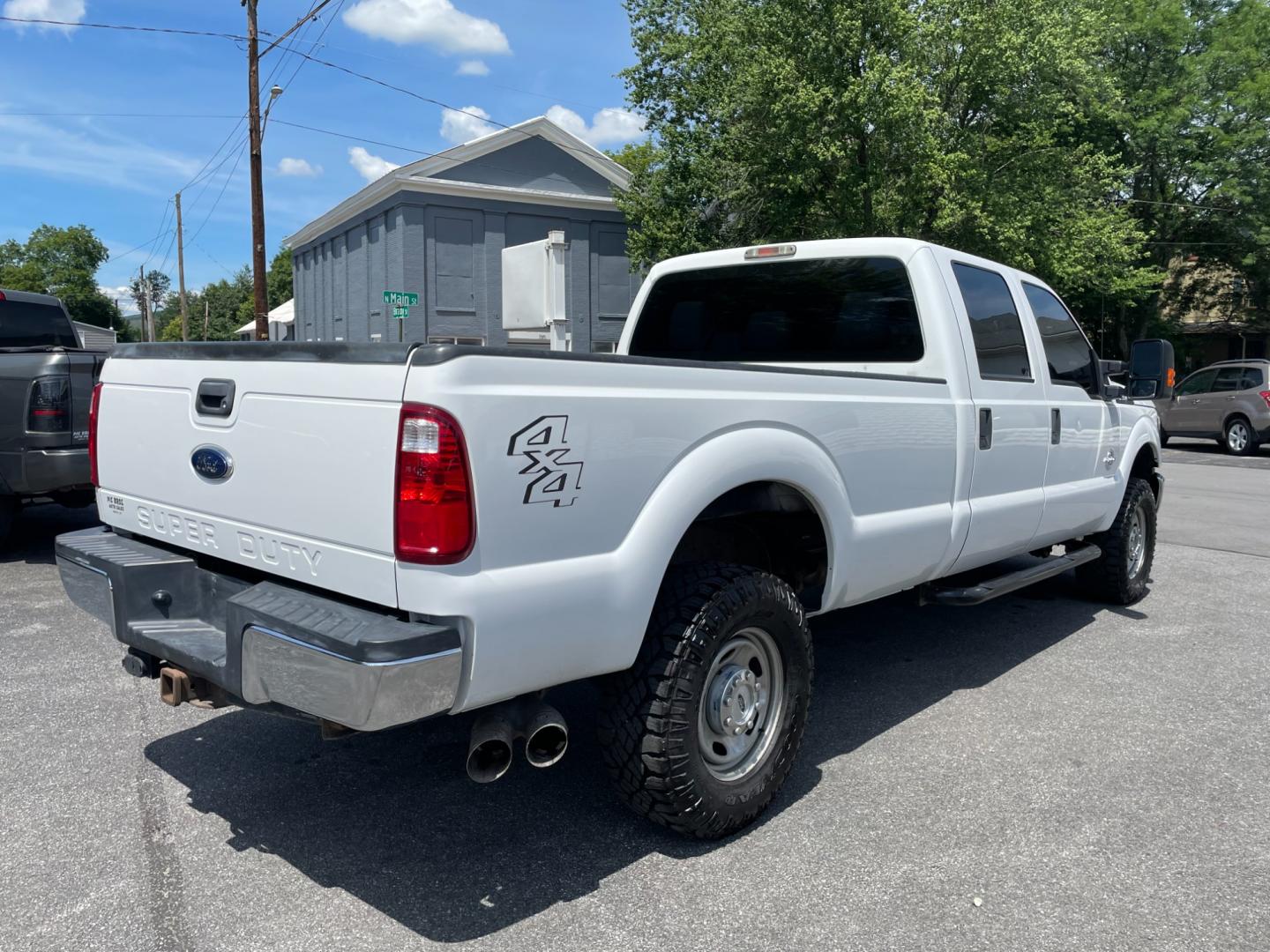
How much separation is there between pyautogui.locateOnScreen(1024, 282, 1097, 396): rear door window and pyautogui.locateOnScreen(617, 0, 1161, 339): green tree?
53.6ft

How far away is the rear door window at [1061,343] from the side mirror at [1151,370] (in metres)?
0.33

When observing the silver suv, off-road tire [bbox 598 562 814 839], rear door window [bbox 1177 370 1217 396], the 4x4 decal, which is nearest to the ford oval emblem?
the 4x4 decal

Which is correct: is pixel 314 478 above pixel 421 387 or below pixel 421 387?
below

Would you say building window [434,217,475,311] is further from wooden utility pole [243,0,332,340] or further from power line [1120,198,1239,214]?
power line [1120,198,1239,214]

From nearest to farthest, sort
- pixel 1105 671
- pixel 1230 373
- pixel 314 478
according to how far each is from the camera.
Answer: pixel 314 478, pixel 1105 671, pixel 1230 373

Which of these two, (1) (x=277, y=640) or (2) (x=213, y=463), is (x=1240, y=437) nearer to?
(2) (x=213, y=463)

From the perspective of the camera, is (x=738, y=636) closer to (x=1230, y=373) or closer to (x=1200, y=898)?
(x=1200, y=898)

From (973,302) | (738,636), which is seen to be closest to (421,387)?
(738,636)

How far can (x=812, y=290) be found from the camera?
15.9 feet

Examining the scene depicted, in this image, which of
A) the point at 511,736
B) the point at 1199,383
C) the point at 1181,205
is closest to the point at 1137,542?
the point at 511,736

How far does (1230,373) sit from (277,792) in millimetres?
20622

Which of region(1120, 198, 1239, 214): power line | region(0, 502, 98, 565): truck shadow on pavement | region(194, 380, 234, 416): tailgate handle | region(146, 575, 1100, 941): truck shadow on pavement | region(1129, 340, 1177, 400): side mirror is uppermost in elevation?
region(1120, 198, 1239, 214): power line

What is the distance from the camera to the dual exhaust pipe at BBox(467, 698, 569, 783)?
2.79 meters

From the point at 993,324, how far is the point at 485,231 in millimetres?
29314
